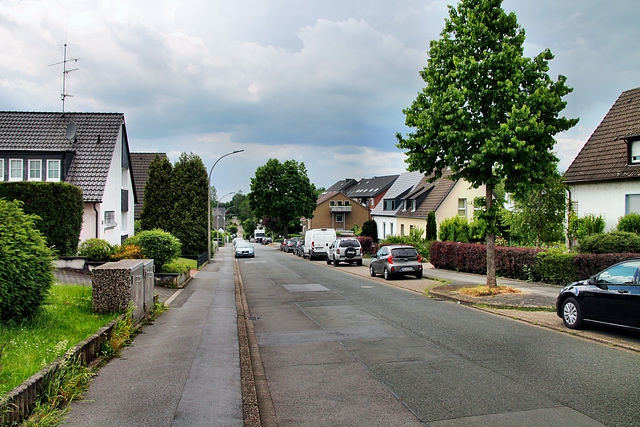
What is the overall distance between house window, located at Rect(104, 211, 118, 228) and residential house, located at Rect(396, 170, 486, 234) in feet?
81.6

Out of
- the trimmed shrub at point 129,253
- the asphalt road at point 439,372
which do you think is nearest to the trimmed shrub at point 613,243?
the asphalt road at point 439,372

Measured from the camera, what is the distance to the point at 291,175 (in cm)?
7662

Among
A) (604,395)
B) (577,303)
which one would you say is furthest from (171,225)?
(604,395)

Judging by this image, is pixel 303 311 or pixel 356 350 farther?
pixel 303 311

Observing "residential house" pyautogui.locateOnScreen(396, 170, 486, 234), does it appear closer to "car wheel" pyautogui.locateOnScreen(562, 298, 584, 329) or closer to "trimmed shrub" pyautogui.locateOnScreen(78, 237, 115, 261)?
"trimmed shrub" pyautogui.locateOnScreen(78, 237, 115, 261)

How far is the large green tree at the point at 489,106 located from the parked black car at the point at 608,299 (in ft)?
13.6

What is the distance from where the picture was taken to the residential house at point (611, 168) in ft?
70.3

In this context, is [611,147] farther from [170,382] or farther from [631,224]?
[170,382]

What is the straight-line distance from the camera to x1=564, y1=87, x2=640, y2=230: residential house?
2144 cm

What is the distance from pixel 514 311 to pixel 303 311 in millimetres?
5426

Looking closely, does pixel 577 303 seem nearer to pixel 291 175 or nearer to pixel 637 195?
pixel 637 195

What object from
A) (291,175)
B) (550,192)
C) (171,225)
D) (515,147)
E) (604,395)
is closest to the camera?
(604,395)

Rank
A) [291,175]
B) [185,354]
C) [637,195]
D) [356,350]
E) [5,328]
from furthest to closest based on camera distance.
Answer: [291,175] → [637,195] → [356,350] → [185,354] → [5,328]

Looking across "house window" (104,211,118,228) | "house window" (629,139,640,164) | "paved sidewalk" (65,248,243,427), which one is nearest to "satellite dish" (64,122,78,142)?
"house window" (104,211,118,228)
